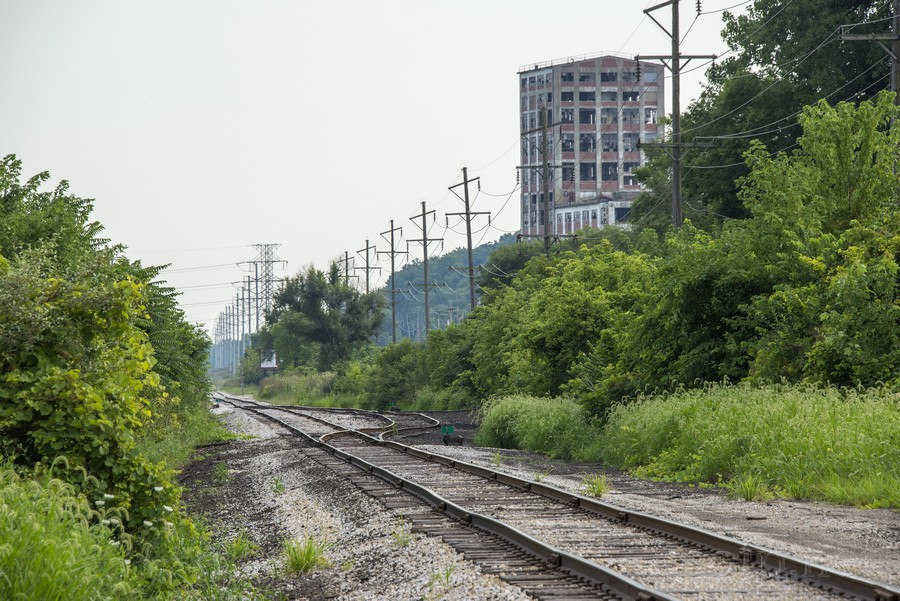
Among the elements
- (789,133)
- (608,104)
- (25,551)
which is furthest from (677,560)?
(608,104)

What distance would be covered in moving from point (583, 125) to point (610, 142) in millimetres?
5571

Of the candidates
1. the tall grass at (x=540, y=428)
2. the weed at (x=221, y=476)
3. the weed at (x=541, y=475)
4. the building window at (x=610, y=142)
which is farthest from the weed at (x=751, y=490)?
the building window at (x=610, y=142)

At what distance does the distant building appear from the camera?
478ft

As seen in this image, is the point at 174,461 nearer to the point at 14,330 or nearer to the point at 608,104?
the point at 14,330

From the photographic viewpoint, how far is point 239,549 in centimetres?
1147

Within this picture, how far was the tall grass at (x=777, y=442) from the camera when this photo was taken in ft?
46.1

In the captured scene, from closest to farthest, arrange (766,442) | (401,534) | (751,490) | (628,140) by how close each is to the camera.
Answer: (401,534) → (751,490) → (766,442) → (628,140)

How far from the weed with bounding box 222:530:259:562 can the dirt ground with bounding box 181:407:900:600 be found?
10 centimetres

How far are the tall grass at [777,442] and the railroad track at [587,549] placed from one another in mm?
3524

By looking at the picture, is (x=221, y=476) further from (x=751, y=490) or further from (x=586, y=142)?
(x=586, y=142)

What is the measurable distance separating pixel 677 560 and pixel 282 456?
52.8 feet

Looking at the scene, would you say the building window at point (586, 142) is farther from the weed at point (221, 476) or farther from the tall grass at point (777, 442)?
the weed at point (221, 476)

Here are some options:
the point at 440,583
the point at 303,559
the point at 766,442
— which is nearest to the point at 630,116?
the point at 766,442

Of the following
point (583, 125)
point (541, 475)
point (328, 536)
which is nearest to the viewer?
point (328, 536)
